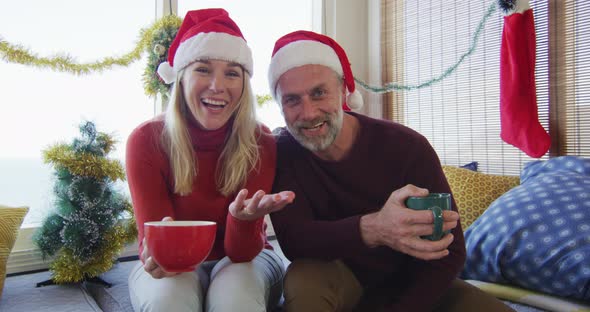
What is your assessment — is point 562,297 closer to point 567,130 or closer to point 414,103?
point 567,130

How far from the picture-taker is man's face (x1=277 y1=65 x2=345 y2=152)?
1.20 meters

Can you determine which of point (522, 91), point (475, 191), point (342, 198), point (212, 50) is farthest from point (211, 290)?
point (522, 91)

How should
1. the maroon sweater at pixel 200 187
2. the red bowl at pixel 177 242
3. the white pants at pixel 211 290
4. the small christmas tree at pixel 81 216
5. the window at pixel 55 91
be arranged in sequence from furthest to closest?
the window at pixel 55 91, the small christmas tree at pixel 81 216, the maroon sweater at pixel 200 187, the white pants at pixel 211 290, the red bowl at pixel 177 242

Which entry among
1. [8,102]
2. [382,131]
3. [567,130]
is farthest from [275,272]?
[567,130]

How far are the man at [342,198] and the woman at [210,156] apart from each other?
0.29ft

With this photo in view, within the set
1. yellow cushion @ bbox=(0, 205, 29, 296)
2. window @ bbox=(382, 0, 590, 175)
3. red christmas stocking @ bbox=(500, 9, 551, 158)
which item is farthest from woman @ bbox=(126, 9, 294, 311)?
window @ bbox=(382, 0, 590, 175)

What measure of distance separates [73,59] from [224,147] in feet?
3.33

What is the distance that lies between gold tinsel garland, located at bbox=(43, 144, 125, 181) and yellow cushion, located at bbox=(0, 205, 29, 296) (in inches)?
8.1

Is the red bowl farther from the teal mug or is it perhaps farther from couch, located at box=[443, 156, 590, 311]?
couch, located at box=[443, 156, 590, 311]

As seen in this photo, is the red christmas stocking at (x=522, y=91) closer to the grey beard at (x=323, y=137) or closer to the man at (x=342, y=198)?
the man at (x=342, y=198)

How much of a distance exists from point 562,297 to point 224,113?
3.70 ft

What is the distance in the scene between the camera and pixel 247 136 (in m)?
1.29

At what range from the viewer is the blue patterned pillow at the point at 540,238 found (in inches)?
47.4

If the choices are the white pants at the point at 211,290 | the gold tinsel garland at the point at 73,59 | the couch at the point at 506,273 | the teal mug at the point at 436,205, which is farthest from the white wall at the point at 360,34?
the teal mug at the point at 436,205
